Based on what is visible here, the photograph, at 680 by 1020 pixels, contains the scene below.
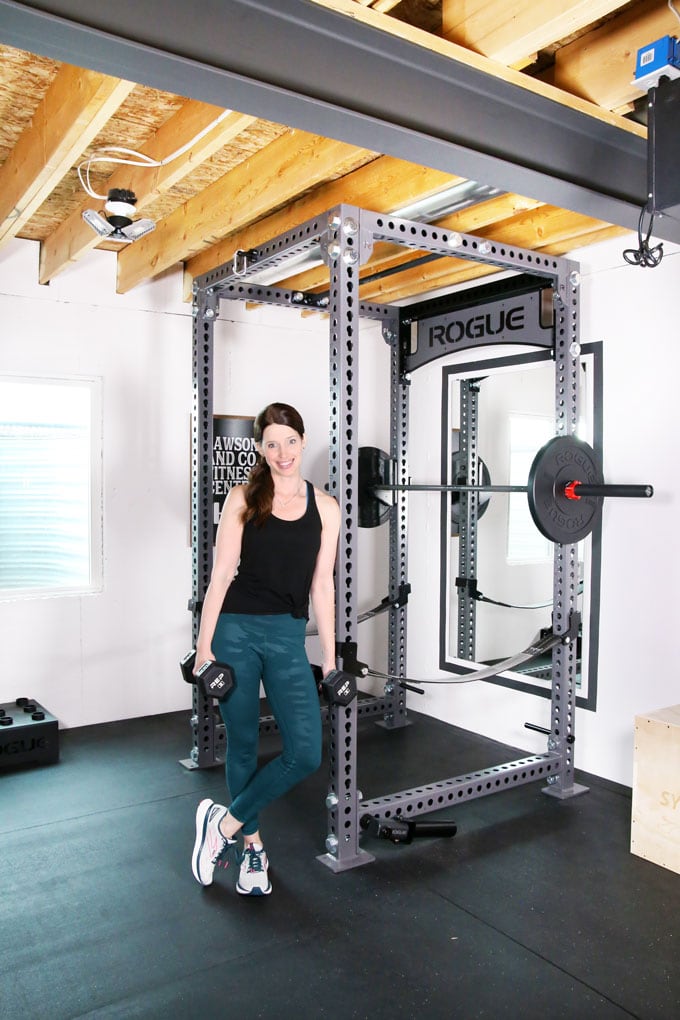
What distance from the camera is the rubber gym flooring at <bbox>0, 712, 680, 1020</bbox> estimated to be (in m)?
2.18

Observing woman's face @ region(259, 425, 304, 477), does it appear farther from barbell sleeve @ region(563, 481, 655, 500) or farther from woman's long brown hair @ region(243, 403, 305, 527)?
barbell sleeve @ region(563, 481, 655, 500)

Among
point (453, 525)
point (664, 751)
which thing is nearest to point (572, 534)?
point (664, 751)

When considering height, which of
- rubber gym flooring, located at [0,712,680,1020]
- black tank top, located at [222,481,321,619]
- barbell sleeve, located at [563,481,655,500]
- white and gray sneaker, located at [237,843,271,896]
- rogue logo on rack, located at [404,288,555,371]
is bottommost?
rubber gym flooring, located at [0,712,680,1020]

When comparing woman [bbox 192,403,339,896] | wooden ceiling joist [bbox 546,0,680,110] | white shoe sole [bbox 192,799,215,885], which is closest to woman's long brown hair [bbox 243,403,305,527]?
woman [bbox 192,403,339,896]

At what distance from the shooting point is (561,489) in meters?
3.15

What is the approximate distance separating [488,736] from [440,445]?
5.61 ft

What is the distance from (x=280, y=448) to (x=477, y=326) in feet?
5.65

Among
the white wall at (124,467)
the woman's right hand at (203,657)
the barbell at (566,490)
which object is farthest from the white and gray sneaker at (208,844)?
the white wall at (124,467)

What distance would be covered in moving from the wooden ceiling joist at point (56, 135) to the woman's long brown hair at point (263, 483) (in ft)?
3.44

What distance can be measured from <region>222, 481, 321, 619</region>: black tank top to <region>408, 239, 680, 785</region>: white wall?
168cm

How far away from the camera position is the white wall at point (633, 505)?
3.48m

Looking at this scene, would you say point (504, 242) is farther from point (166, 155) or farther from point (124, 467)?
point (124, 467)

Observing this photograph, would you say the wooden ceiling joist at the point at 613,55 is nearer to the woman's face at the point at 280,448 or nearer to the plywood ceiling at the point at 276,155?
the plywood ceiling at the point at 276,155

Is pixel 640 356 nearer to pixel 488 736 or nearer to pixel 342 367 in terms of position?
pixel 342 367
